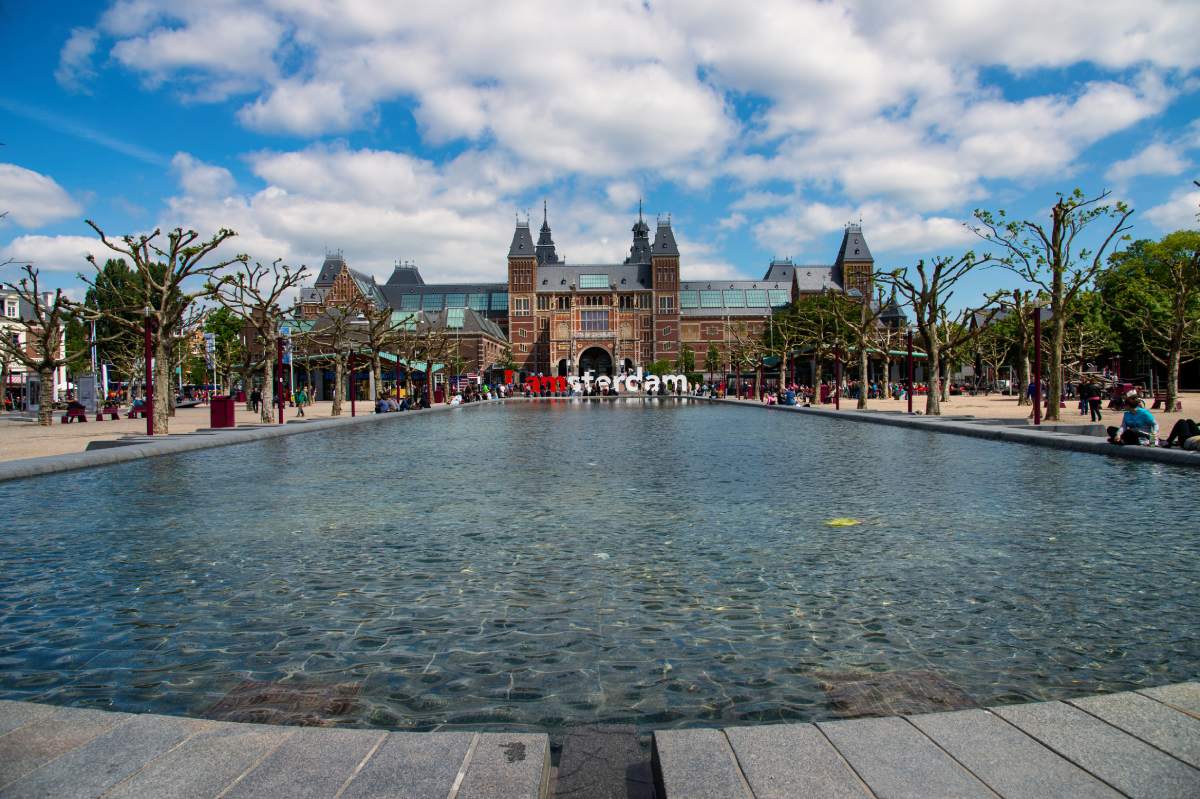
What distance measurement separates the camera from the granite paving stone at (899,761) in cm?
270

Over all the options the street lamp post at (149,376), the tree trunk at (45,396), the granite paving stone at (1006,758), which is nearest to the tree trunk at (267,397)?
the street lamp post at (149,376)

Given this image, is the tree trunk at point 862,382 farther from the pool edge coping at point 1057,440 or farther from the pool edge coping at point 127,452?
the pool edge coping at point 127,452

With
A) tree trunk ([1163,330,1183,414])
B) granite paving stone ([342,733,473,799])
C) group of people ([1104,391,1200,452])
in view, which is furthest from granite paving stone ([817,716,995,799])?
tree trunk ([1163,330,1183,414])

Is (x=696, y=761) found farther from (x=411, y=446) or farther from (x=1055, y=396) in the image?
(x=1055, y=396)

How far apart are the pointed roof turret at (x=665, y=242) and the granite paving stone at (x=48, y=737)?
126949mm

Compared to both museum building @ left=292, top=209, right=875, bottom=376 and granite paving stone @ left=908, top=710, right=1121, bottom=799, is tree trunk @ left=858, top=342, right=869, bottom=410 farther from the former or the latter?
museum building @ left=292, top=209, right=875, bottom=376

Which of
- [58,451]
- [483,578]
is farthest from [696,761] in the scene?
[58,451]

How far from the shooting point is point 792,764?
114 inches

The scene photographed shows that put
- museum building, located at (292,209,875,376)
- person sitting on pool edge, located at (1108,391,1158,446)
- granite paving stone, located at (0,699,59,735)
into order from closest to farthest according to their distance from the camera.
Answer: granite paving stone, located at (0,699,59,735) → person sitting on pool edge, located at (1108,391,1158,446) → museum building, located at (292,209,875,376)

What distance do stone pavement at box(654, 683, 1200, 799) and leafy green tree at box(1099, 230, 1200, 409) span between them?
27904 mm

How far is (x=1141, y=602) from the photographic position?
17.6 feet

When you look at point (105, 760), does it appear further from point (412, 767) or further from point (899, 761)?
point (899, 761)

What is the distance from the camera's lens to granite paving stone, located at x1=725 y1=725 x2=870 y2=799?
271cm

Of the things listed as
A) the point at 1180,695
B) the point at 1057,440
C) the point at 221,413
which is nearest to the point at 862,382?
the point at 1057,440
